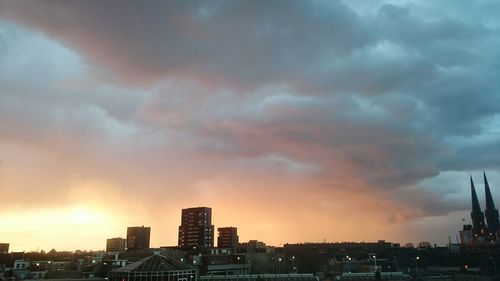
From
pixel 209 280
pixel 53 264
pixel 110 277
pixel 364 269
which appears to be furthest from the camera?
pixel 364 269

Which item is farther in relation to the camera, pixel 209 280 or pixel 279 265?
pixel 279 265

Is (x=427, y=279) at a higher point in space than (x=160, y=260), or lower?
lower

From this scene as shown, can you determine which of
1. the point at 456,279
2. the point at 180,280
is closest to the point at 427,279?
the point at 456,279

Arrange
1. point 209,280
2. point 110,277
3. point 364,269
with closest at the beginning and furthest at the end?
point 110,277 → point 209,280 → point 364,269

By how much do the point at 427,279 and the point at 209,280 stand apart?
75.0 metres

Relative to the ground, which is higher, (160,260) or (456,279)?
(160,260)

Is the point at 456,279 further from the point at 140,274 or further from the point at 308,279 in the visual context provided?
the point at 140,274

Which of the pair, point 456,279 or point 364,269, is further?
point 364,269

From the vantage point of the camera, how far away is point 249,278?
402ft

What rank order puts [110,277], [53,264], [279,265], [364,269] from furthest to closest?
[279,265] → [364,269] → [53,264] → [110,277]

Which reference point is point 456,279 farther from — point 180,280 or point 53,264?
point 53,264

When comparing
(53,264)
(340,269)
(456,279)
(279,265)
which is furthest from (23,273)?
(456,279)

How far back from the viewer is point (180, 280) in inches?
3452

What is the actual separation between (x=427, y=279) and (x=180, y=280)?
91.3 m
